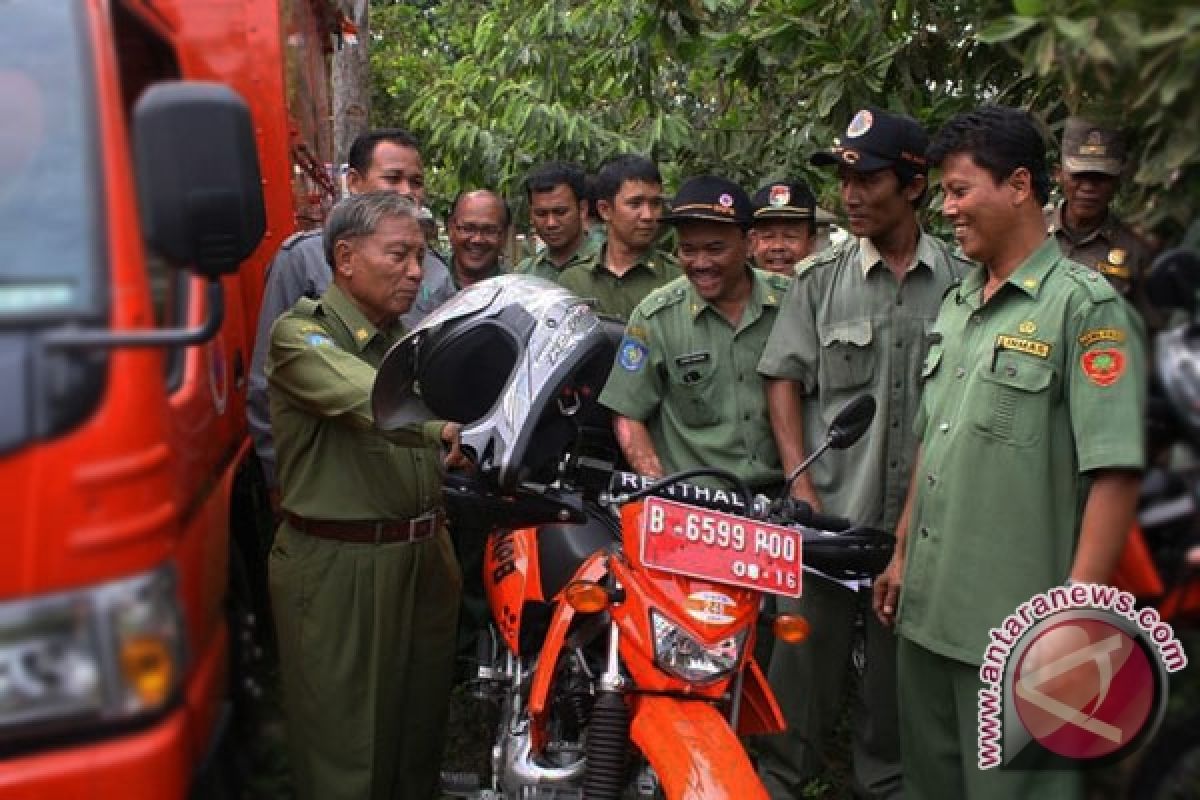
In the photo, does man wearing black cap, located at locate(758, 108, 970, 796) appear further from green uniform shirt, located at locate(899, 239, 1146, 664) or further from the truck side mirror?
the truck side mirror

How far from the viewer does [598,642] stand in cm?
268

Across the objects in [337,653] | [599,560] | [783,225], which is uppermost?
[783,225]

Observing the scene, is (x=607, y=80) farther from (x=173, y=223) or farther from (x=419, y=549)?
(x=173, y=223)

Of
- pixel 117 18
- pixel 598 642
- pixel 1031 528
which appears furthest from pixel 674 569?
pixel 117 18

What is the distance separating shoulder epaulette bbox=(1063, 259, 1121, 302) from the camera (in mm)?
2382

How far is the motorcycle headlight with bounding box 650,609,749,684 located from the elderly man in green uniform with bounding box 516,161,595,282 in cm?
307

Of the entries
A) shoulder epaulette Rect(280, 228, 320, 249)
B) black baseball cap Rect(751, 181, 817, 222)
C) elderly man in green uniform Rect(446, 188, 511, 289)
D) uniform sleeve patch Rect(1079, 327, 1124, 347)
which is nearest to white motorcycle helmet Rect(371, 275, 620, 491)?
uniform sleeve patch Rect(1079, 327, 1124, 347)

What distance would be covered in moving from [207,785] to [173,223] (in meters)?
0.92

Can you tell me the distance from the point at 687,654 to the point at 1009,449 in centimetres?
77

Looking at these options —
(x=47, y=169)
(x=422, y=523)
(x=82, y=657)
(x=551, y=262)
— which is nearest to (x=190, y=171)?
(x=47, y=169)

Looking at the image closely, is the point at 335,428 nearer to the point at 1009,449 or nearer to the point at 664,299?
the point at 664,299

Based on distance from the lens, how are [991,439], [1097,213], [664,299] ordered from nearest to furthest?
1. [991,439]
2. [1097,213]
3. [664,299]

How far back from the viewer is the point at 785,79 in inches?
217

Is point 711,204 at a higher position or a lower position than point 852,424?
higher
